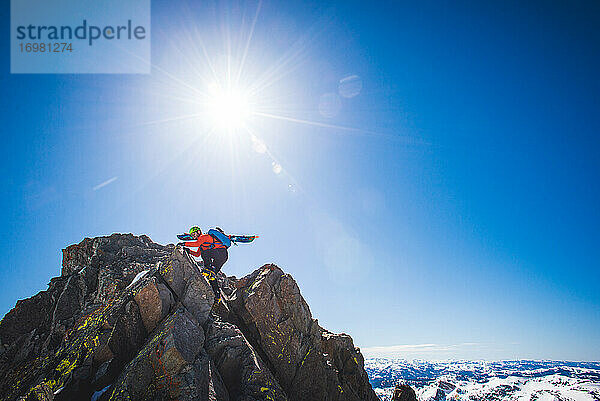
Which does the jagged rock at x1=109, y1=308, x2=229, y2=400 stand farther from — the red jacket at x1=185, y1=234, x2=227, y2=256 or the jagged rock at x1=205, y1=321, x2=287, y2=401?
the red jacket at x1=185, y1=234, x2=227, y2=256

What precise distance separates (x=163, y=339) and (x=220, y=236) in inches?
406

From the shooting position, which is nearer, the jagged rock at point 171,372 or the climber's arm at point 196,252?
the jagged rock at point 171,372

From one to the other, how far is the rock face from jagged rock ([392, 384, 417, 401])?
1215 cm

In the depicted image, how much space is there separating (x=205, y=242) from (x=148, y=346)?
31.4ft

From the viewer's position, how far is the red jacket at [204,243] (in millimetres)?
23109

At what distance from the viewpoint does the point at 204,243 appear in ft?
75.8

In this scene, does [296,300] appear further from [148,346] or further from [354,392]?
[148,346]

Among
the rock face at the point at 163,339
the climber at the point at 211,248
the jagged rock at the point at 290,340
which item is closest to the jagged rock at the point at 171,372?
the rock face at the point at 163,339

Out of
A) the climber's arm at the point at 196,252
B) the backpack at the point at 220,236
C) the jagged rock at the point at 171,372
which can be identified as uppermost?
the backpack at the point at 220,236

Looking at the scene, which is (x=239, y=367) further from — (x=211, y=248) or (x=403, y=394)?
(x=403, y=394)

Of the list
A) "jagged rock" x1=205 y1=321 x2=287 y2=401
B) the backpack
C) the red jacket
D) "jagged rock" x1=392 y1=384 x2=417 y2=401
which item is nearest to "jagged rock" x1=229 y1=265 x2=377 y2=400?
"jagged rock" x1=205 y1=321 x2=287 y2=401

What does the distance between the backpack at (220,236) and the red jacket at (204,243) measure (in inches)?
10.1

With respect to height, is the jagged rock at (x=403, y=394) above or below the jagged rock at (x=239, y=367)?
below

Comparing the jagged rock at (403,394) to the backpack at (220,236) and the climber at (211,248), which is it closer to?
the climber at (211,248)
